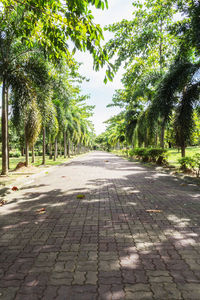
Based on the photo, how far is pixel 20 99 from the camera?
10539mm

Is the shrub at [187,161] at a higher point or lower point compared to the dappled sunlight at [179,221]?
higher

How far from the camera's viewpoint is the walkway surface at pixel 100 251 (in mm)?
2002

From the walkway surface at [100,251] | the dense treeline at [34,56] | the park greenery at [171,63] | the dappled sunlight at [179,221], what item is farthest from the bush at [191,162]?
the dense treeline at [34,56]

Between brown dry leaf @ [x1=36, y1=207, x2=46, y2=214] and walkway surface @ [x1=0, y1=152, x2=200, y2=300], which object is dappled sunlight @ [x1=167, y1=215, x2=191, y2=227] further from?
brown dry leaf @ [x1=36, y1=207, x2=46, y2=214]

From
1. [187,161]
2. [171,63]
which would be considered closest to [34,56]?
[171,63]

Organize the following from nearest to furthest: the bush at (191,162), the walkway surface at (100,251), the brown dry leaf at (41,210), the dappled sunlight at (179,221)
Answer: the walkway surface at (100,251) → the dappled sunlight at (179,221) → the brown dry leaf at (41,210) → the bush at (191,162)

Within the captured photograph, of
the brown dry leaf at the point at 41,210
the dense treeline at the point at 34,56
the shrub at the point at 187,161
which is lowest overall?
the brown dry leaf at the point at 41,210

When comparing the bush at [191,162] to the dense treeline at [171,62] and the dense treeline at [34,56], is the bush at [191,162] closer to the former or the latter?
the dense treeline at [171,62]

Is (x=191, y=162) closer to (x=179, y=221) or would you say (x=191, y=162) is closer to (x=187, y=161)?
(x=187, y=161)

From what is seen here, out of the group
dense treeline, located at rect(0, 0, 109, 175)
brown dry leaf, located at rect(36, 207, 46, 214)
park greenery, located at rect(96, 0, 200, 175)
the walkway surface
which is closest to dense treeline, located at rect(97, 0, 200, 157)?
park greenery, located at rect(96, 0, 200, 175)

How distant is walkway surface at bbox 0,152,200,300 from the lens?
2002mm

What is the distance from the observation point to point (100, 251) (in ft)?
8.98

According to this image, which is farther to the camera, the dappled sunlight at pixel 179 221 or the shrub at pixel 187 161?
the shrub at pixel 187 161

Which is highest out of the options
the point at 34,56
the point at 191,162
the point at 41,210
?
the point at 34,56
